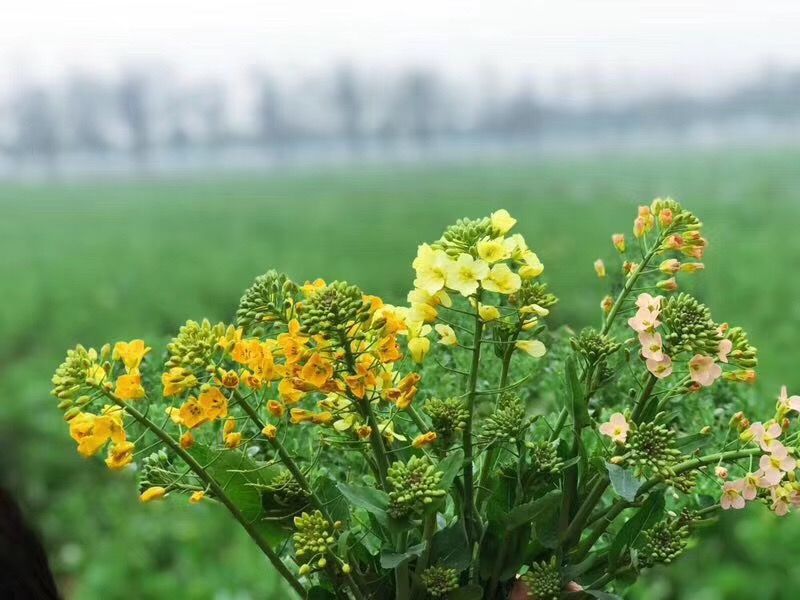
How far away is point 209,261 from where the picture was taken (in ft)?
17.2

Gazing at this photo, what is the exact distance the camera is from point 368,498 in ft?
1.53

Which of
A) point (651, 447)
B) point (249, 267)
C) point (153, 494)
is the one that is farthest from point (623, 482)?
point (249, 267)

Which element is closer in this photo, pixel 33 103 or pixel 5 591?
pixel 5 591

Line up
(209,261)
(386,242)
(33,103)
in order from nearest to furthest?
(209,261)
(386,242)
(33,103)

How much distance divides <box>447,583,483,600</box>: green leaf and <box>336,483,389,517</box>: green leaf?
6cm

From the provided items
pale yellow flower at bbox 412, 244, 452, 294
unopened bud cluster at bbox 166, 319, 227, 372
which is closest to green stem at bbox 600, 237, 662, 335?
pale yellow flower at bbox 412, 244, 452, 294

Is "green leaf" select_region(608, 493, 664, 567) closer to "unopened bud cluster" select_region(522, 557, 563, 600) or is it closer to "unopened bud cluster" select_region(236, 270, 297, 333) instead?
"unopened bud cluster" select_region(522, 557, 563, 600)

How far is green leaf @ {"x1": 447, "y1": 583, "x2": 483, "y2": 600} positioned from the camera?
0.48 m

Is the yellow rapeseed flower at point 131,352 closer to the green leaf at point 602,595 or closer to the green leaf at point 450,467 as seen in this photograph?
the green leaf at point 450,467

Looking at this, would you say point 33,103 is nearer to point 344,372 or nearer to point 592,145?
point 592,145

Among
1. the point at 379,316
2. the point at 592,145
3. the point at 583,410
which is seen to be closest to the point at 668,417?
the point at 583,410

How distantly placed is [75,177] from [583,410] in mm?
12376

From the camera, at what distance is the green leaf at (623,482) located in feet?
1.45

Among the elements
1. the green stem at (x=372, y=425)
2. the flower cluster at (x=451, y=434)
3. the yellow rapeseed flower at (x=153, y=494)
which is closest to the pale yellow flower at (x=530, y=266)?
the flower cluster at (x=451, y=434)
